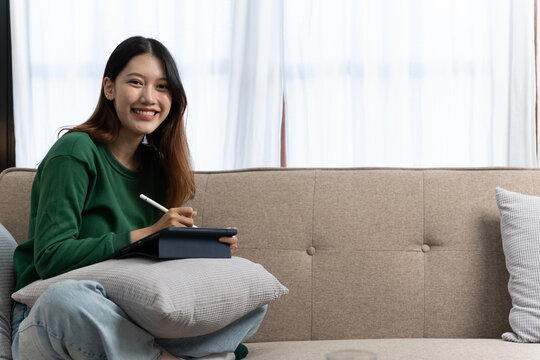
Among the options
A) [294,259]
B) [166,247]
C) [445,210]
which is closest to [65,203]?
[166,247]

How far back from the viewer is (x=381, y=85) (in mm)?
2314

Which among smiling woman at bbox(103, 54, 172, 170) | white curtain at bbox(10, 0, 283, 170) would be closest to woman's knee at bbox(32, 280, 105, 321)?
smiling woman at bbox(103, 54, 172, 170)

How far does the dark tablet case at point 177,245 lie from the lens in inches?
48.3

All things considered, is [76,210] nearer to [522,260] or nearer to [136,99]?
[136,99]

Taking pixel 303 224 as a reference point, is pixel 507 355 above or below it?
below

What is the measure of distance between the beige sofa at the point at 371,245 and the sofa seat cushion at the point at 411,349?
0.03m

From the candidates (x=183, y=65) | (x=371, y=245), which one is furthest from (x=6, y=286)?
(x=183, y=65)

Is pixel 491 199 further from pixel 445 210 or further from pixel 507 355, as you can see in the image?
pixel 507 355

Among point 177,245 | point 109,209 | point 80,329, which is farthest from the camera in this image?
point 109,209

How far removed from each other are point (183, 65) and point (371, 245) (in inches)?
48.8

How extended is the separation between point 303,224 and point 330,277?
0.17 metres

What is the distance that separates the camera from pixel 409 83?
230cm

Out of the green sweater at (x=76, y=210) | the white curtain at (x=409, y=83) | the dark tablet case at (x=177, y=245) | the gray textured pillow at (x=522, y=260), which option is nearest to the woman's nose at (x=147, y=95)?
the green sweater at (x=76, y=210)

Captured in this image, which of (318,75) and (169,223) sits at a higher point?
(318,75)
